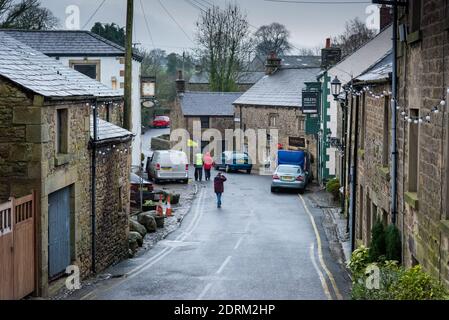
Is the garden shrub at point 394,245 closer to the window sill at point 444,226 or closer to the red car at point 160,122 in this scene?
the window sill at point 444,226

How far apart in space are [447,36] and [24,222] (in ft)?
26.9

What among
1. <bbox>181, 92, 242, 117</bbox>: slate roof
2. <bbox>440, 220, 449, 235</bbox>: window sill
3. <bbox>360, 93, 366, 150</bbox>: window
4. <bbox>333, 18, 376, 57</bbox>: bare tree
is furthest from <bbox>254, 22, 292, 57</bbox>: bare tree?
<bbox>440, 220, 449, 235</bbox>: window sill

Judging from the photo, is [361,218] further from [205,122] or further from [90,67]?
[205,122]

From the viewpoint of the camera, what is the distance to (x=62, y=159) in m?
16.8

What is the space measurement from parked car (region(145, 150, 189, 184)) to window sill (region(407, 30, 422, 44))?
101ft

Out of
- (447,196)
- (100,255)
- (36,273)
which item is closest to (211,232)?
(100,255)

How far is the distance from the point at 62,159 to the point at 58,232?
1.63m

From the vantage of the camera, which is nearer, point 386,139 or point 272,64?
point 386,139

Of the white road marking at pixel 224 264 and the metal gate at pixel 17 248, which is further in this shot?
the white road marking at pixel 224 264

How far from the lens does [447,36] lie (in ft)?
37.2

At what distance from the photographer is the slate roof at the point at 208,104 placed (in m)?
63.7

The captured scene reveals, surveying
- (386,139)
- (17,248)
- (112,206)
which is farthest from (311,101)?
(17,248)

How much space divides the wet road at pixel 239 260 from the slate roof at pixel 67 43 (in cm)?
958

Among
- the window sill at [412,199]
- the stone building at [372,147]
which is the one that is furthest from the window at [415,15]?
the window sill at [412,199]
